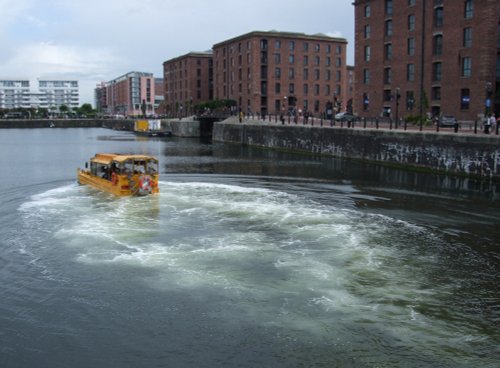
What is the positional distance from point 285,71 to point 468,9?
49813mm

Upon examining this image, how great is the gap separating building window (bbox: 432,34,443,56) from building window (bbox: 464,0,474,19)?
3.83 m

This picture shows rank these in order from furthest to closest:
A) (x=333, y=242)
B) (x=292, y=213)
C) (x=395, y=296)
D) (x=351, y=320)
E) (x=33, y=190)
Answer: (x=33, y=190)
(x=292, y=213)
(x=333, y=242)
(x=395, y=296)
(x=351, y=320)

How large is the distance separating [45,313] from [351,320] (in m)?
8.00

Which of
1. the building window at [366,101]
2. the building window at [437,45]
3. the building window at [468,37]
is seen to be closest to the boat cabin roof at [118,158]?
the building window at [468,37]

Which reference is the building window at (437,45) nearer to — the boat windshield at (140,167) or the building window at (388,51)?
the building window at (388,51)

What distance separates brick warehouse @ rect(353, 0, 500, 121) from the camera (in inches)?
2248

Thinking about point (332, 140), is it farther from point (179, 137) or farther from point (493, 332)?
point (179, 137)

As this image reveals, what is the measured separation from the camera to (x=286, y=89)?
345 feet

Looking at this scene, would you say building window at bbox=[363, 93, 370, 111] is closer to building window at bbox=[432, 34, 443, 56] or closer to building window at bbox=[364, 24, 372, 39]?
building window at bbox=[364, 24, 372, 39]

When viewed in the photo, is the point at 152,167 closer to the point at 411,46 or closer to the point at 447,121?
the point at 447,121

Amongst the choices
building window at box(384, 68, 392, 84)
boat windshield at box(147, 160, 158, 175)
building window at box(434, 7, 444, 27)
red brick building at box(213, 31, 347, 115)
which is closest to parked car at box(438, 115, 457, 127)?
building window at box(434, 7, 444, 27)

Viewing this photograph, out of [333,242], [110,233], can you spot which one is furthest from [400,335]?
[110,233]

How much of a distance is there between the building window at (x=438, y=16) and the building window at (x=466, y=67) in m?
5.29

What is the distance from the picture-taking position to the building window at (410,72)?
2566 inches
